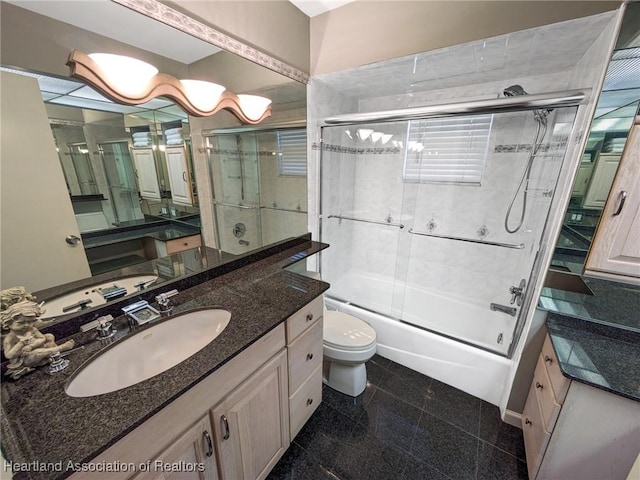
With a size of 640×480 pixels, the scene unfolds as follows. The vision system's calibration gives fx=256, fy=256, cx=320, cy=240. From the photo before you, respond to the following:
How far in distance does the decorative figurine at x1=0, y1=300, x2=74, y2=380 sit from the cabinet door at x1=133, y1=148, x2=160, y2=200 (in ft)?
1.78

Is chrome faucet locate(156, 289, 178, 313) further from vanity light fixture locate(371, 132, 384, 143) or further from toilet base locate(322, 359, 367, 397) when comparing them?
vanity light fixture locate(371, 132, 384, 143)

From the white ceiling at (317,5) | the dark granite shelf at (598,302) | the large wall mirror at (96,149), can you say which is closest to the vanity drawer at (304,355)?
the large wall mirror at (96,149)

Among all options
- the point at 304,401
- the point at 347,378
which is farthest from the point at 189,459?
the point at 347,378

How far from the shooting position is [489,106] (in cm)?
143

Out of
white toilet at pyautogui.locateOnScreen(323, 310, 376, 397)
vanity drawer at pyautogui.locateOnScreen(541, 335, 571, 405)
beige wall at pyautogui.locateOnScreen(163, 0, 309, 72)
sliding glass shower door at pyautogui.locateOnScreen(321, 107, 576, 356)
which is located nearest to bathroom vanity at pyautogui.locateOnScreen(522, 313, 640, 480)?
vanity drawer at pyautogui.locateOnScreen(541, 335, 571, 405)

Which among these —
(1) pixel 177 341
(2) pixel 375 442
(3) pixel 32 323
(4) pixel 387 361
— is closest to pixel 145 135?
(3) pixel 32 323

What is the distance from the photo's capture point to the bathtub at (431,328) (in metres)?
1.73

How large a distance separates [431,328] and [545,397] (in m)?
0.80

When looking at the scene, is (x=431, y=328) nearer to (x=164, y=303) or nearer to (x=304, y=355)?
(x=304, y=355)

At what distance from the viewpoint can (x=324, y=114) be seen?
2037 mm

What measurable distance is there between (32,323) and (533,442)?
7.03 feet

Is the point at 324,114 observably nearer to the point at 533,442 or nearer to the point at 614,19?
the point at 614,19

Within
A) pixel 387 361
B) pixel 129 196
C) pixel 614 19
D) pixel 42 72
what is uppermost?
pixel 614 19

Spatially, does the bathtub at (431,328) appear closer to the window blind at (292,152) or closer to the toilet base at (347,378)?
the toilet base at (347,378)
